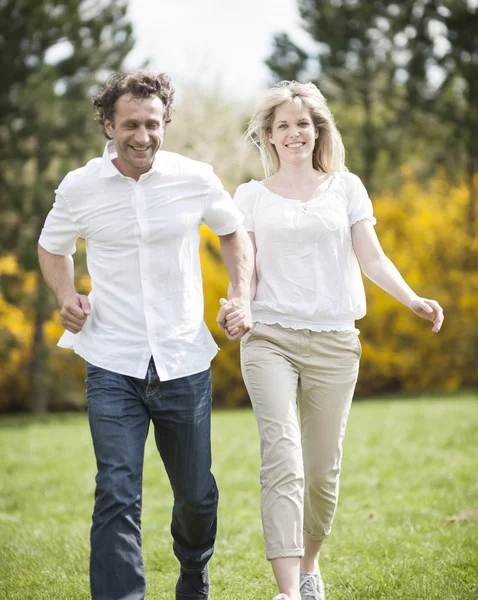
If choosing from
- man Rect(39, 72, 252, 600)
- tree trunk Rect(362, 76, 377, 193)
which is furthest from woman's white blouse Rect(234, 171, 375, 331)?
tree trunk Rect(362, 76, 377, 193)

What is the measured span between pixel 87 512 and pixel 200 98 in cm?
2042

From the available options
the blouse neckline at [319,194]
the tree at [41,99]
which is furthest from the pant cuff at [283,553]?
the tree at [41,99]

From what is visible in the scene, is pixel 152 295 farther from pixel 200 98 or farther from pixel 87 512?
pixel 200 98

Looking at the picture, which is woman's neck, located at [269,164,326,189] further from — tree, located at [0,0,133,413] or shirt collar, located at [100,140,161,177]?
tree, located at [0,0,133,413]

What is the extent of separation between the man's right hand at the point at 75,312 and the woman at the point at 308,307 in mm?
832

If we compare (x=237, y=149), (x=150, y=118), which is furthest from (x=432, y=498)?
(x=237, y=149)

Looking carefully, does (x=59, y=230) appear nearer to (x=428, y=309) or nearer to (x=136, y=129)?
(x=136, y=129)

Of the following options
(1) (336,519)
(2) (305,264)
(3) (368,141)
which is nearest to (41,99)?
(3) (368,141)

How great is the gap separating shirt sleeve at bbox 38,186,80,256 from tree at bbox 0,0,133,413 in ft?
37.3

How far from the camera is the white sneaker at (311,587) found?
3.69 metres

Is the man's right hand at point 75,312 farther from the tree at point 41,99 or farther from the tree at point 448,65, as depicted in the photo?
the tree at point 448,65

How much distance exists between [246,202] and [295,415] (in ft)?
3.42

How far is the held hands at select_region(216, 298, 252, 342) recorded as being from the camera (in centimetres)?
324

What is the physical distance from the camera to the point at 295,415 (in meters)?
3.52
